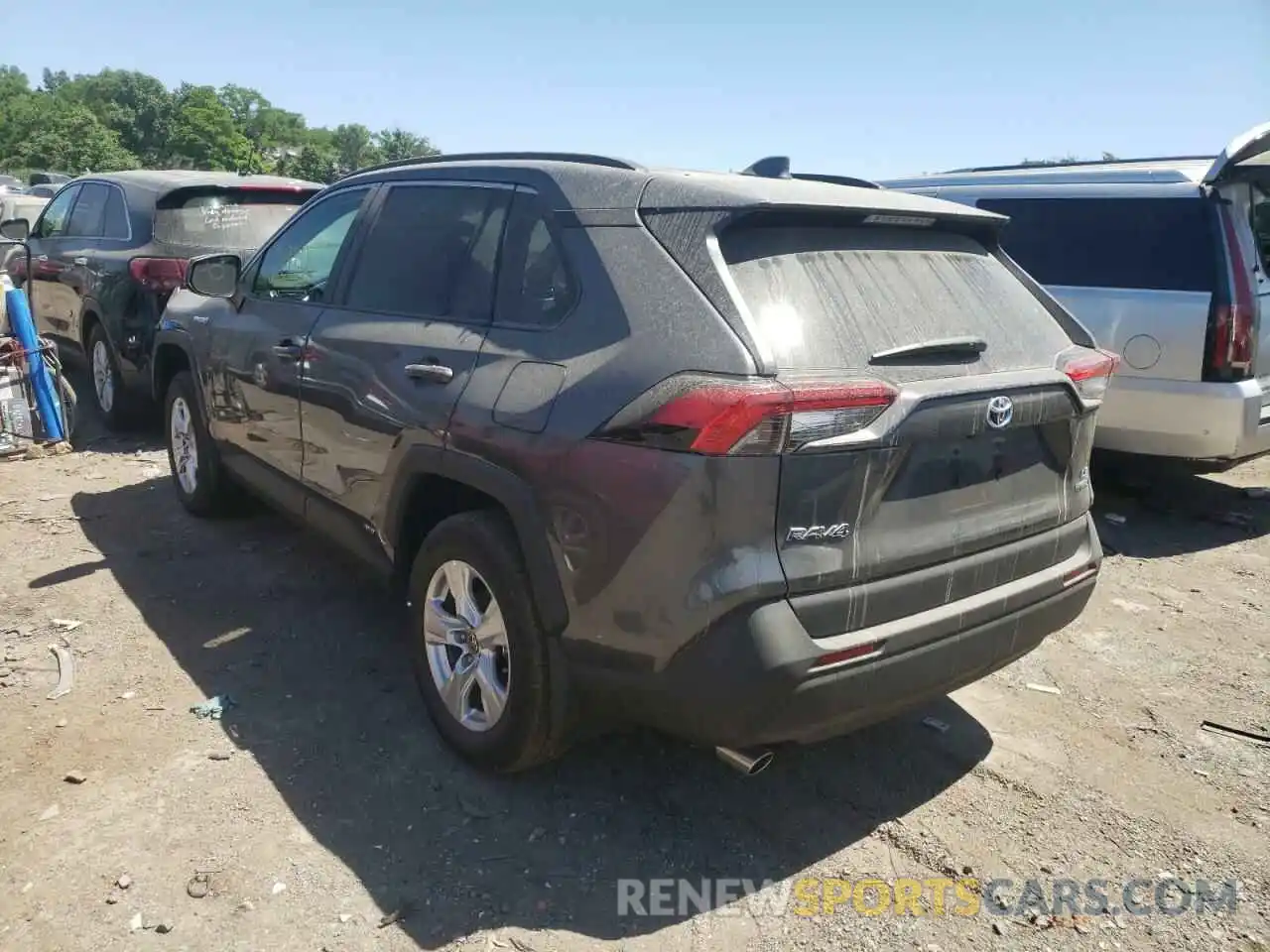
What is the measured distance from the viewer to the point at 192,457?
214 inches

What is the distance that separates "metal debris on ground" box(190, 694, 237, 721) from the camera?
11.5ft

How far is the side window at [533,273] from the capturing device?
283 centimetres

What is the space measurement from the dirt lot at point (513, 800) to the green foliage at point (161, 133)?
5746 cm

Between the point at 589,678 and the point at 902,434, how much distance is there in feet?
3.40

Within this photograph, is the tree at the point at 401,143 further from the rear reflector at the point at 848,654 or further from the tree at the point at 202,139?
the rear reflector at the point at 848,654

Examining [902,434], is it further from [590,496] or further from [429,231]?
[429,231]

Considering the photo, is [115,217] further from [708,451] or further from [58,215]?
[708,451]

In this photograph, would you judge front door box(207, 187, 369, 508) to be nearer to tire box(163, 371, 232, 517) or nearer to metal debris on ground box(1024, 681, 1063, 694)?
tire box(163, 371, 232, 517)

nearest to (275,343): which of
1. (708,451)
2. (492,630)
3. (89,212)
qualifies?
(492,630)

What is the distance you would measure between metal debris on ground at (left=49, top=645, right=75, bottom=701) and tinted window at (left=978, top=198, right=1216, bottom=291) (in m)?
5.68

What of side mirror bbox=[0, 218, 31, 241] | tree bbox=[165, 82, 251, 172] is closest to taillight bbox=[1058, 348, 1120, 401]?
side mirror bbox=[0, 218, 31, 241]

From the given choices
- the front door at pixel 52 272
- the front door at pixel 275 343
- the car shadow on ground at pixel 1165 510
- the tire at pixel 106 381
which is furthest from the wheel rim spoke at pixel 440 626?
the front door at pixel 52 272

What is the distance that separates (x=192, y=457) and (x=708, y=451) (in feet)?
13.4

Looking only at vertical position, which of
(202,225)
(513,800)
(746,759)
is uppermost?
(202,225)
